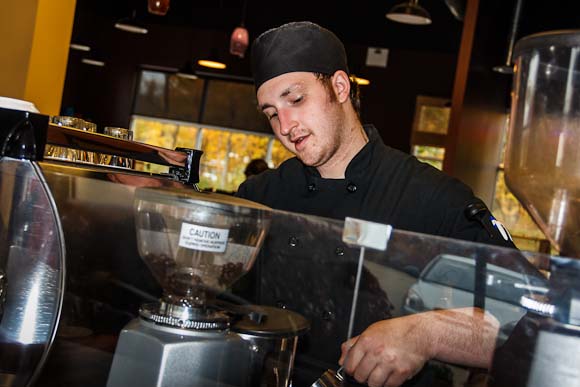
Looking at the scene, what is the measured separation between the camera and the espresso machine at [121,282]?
0.85 m

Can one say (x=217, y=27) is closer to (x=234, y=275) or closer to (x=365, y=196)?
(x=365, y=196)

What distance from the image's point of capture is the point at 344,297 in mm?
872

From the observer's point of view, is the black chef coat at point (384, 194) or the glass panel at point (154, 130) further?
the glass panel at point (154, 130)

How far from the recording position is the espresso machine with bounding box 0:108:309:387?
0.85 m

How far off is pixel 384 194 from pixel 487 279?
98 centimetres

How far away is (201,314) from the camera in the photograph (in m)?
0.86

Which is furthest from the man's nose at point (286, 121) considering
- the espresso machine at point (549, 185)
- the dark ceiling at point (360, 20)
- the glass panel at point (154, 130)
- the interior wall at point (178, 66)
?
the glass panel at point (154, 130)

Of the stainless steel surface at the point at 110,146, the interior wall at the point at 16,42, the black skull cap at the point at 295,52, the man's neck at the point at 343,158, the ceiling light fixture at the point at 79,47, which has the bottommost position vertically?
the stainless steel surface at the point at 110,146

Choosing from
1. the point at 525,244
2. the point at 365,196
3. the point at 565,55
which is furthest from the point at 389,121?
the point at 565,55

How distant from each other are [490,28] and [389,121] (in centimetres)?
302

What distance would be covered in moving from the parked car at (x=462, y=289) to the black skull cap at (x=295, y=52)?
40.0 inches

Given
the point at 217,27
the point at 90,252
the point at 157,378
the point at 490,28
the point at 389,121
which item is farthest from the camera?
the point at 217,27

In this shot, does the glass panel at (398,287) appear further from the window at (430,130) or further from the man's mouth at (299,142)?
the window at (430,130)

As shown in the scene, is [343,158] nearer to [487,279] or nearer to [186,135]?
[487,279]
